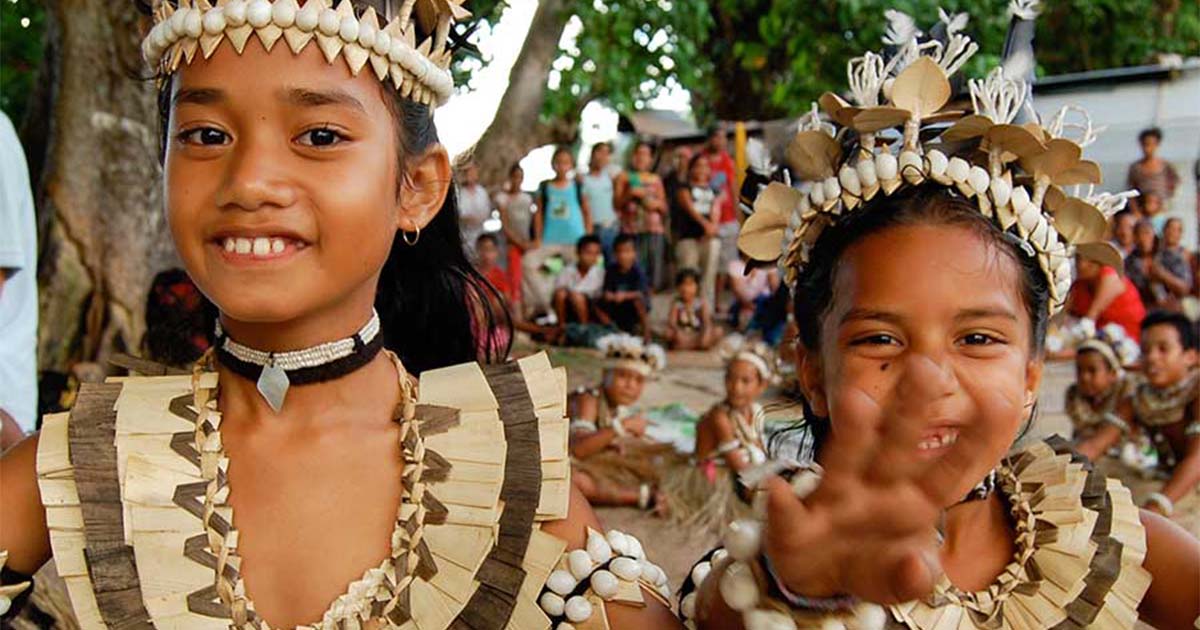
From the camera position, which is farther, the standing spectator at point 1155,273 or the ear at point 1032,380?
the standing spectator at point 1155,273

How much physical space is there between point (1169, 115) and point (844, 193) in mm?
8885

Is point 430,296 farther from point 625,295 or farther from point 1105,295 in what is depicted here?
point 625,295

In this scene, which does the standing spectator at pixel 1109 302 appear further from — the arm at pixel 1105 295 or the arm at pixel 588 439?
the arm at pixel 588 439

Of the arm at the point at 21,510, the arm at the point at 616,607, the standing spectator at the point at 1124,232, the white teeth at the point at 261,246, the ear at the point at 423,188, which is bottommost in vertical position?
the standing spectator at the point at 1124,232

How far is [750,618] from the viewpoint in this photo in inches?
48.8

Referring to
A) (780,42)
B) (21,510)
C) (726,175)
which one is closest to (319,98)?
(21,510)

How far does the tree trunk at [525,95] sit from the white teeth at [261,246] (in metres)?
4.50

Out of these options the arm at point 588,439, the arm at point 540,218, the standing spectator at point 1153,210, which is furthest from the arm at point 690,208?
the arm at point 588,439

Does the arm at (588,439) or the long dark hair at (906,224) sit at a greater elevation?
the long dark hair at (906,224)

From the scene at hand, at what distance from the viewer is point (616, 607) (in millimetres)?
1599

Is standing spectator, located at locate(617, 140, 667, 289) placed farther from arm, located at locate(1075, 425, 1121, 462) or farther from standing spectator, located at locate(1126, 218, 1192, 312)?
arm, located at locate(1075, 425, 1121, 462)

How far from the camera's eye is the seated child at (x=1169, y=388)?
493cm

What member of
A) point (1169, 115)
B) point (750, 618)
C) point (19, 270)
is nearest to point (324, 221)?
point (750, 618)

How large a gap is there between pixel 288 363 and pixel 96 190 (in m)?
3.81
